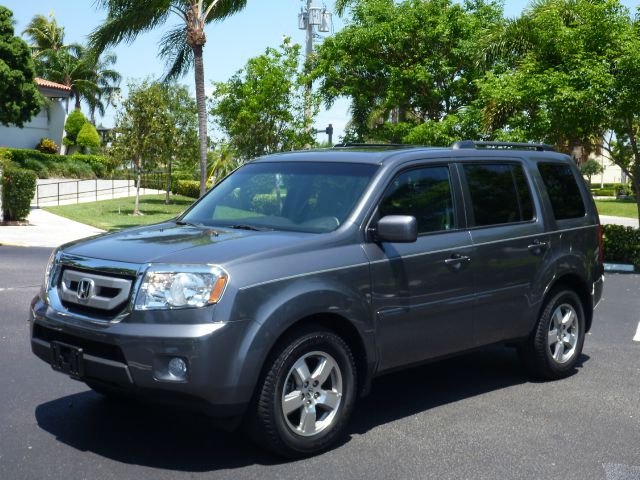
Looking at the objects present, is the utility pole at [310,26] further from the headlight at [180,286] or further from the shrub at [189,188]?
the headlight at [180,286]

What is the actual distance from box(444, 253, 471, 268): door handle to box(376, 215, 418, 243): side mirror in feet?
2.12

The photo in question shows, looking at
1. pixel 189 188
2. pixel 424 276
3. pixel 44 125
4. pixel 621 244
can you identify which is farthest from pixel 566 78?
pixel 44 125

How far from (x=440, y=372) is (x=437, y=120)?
23455 millimetres

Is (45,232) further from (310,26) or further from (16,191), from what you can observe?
(310,26)

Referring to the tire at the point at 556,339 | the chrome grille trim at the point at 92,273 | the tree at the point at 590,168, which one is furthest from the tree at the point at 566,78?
the tree at the point at 590,168

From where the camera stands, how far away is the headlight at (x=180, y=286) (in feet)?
15.5

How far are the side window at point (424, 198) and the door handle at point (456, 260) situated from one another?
222mm

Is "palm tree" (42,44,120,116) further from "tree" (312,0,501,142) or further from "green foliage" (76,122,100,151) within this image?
"tree" (312,0,501,142)

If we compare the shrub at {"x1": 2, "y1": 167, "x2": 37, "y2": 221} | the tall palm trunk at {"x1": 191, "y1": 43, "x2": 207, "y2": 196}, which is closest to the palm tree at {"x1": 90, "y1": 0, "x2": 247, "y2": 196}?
the tall palm trunk at {"x1": 191, "y1": 43, "x2": 207, "y2": 196}

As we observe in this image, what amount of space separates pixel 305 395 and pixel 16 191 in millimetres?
24439

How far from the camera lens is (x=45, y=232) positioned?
83.5 ft

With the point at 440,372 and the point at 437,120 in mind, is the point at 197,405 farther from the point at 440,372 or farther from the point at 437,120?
the point at 437,120

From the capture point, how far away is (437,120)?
98.9ft

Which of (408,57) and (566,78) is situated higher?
(408,57)
